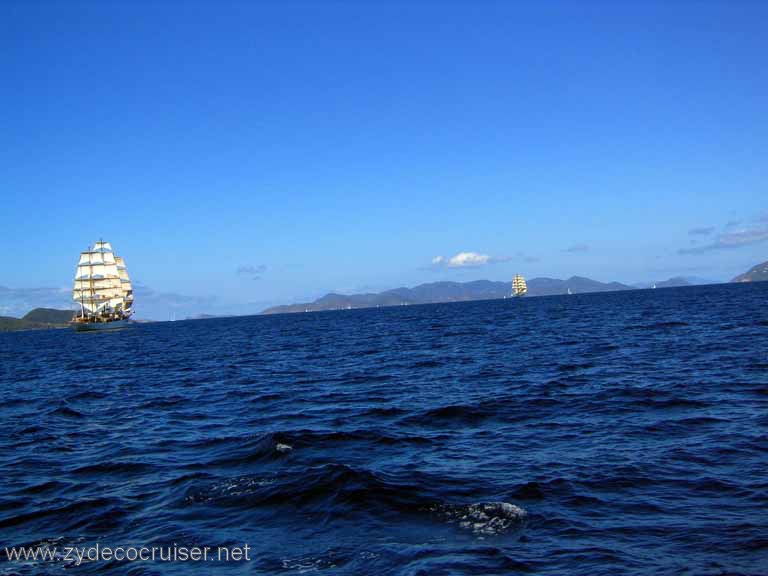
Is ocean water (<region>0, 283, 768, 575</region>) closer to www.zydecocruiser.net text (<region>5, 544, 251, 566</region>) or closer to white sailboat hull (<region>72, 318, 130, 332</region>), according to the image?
www.zydecocruiser.net text (<region>5, 544, 251, 566</region>)

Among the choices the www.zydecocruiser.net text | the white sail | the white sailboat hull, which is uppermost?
the white sail

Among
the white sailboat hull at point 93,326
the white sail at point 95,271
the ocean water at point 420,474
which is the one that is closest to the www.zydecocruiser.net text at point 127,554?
the ocean water at point 420,474

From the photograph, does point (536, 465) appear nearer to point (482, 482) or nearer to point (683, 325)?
point (482, 482)

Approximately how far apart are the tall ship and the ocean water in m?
164

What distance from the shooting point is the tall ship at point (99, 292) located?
178625 mm

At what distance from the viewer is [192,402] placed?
27656mm

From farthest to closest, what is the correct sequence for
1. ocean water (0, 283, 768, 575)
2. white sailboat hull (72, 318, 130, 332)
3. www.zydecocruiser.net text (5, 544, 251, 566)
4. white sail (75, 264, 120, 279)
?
white sail (75, 264, 120, 279), white sailboat hull (72, 318, 130, 332), www.zydecocruiser.net text (5, 544, 251, 566), ocean water (0, 283, 768, 575)

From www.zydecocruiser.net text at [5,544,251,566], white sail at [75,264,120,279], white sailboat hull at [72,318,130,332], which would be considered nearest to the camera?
www.zydecocruiser.net text at [5,544,251,566]

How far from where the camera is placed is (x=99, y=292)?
605ft

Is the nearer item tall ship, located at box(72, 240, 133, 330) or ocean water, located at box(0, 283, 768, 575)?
ocean water, located at box(0, 283, 768, 575)

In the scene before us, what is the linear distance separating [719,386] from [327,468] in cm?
1693

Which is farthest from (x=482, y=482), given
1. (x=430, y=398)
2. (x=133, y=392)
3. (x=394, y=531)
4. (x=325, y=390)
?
(x=133, y=392)

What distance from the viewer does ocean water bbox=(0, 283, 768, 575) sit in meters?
9.76

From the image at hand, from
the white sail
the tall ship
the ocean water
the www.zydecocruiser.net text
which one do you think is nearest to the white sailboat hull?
the tall ship
